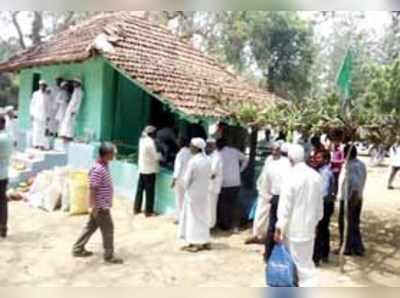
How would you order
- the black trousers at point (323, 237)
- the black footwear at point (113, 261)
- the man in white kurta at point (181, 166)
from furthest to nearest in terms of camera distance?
the man in white kurta at point (181, 166), the black trousers at point (323, 237), the black footwear at point (113, 261)

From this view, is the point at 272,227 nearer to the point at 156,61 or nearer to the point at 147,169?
the point at 147,169

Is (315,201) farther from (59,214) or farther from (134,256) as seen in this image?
(59,214)

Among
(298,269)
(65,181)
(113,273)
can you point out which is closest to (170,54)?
(65,181)

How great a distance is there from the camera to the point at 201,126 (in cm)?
1022

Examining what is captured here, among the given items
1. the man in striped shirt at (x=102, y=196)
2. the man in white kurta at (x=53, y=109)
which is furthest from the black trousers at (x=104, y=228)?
the man in white kurta at (x=53, y=109)

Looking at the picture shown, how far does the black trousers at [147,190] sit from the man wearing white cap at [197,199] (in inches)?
62.9

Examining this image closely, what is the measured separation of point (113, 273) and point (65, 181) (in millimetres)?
3405

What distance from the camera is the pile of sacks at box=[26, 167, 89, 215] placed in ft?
28.6

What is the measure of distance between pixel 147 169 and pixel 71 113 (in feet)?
9.97

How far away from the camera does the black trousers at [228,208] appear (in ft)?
26.5

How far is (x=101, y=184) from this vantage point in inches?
239

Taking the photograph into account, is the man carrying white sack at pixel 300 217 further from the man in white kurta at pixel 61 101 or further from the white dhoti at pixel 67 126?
the man in white kurta at pixel 61 101

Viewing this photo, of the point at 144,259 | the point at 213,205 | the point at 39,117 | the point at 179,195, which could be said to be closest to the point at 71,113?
the point at 39,117

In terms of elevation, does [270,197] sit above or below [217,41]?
below
